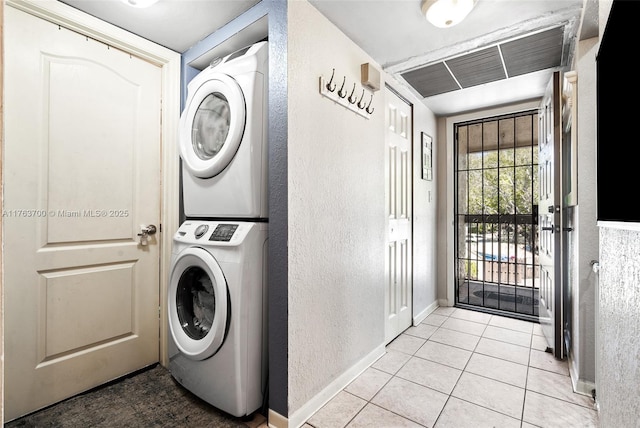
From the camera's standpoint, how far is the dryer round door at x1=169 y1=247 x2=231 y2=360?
61.0 inches

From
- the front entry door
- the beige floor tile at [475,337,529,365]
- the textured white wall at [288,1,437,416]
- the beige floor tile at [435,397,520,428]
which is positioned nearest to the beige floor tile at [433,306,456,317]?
the beige floor tile at [475,337,529,365]

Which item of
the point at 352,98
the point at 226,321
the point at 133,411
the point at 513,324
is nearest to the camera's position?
the point at 226,321

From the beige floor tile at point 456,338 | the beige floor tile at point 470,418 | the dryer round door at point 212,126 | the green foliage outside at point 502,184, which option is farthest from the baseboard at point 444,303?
the dryer round door at point 212,126

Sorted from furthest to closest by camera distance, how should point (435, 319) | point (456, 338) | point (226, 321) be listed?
point (435, 319) < point (456, 338) < point (226, 321)

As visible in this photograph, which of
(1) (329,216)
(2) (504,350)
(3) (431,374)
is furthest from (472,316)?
(1) (329,216)

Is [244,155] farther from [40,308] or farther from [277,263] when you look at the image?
[40,308]

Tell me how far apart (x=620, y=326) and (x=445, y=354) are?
1.68 metres

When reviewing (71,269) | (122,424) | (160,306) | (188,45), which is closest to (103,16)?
(188,45)

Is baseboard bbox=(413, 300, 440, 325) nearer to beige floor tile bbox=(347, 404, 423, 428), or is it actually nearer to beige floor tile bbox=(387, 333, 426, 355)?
beige floor tile bbox=(387, 333, 426, 355)

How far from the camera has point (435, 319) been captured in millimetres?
3158

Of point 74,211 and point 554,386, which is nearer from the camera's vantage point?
point 74,211

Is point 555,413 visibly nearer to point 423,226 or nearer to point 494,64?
point 423,226

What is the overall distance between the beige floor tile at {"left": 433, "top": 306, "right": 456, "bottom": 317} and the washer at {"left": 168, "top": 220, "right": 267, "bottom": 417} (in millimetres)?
2367

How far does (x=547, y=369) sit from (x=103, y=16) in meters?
3.69
